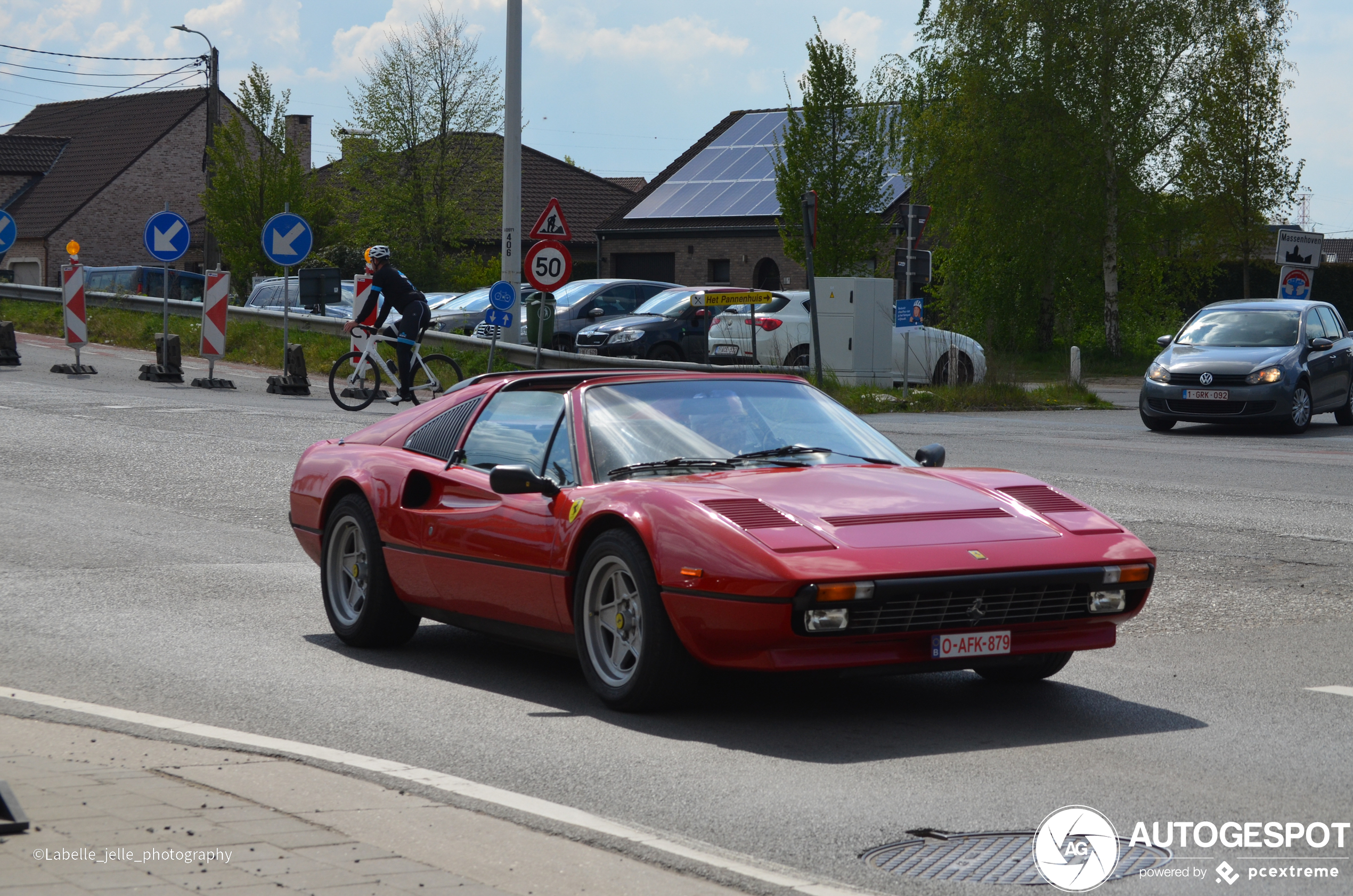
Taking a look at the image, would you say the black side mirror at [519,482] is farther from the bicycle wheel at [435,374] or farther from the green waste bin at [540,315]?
the green waste bin at [540,315]

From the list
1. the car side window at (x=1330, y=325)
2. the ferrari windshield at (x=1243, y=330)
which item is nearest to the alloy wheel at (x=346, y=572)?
the ferrari windshield at (x=1243, y=330)

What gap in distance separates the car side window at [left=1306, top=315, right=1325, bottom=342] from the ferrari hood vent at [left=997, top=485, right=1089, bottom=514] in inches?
673

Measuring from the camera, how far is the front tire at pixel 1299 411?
21.2 metres

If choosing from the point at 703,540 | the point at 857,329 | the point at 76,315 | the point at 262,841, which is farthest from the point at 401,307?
the point at 262,841

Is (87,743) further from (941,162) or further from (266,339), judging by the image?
(941,162)

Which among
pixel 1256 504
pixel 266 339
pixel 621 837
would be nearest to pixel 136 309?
pixel 266 339

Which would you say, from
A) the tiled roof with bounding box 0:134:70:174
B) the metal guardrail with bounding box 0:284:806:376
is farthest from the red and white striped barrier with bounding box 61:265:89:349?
the tiled roof with bounding box 0:134:70:174

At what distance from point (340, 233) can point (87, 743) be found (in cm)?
5011

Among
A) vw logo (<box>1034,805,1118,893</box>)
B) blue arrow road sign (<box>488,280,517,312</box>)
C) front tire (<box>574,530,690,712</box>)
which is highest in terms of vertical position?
blue arrow road sign (<box>488,280,517,312</box>)

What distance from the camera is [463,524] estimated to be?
6883 millimetres

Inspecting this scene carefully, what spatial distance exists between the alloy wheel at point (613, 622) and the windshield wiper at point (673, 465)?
47cm

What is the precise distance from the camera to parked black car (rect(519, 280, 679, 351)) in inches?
1241

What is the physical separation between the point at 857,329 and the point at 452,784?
77.3 feet

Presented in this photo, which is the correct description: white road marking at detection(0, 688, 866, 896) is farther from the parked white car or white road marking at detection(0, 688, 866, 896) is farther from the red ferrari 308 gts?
the parked white car
